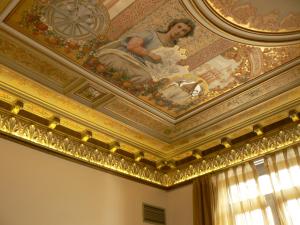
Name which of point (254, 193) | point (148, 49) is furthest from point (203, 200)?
point (148, 49)

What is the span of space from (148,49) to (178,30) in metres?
0.48

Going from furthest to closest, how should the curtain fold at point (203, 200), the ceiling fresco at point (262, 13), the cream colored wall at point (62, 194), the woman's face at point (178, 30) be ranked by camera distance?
the curtain fold at point (203, 200), the cream colored wall at point (62, 194), the woman's face at point (178, 30), the ceiling fresco at point (262, 13)

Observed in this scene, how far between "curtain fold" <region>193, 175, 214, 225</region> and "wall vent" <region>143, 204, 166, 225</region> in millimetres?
775

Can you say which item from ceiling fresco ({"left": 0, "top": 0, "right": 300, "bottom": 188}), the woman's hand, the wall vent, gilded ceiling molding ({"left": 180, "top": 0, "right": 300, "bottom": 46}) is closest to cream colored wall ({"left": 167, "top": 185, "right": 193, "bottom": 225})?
the wall vent

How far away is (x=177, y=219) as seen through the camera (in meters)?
6.27

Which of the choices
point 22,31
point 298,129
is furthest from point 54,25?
point 298,129

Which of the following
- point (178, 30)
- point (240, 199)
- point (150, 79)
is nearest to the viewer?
point (178, 30)

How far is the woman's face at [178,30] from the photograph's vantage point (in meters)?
3.99

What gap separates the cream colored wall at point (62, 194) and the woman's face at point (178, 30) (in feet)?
8.62

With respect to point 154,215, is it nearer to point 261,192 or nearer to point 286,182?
point 261,192

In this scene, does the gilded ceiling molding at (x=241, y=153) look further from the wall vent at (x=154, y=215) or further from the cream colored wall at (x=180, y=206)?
the wall vent at (x=154, y=215)

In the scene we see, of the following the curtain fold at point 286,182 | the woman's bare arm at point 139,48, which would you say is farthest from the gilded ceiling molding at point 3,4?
the curtain fold at point 286,182

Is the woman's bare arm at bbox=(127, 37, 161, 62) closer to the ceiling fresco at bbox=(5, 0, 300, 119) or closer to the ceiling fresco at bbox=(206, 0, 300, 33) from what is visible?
the ceiling fresco at bbox=(5, 0, 300, 119)

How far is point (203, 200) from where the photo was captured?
5785mm
